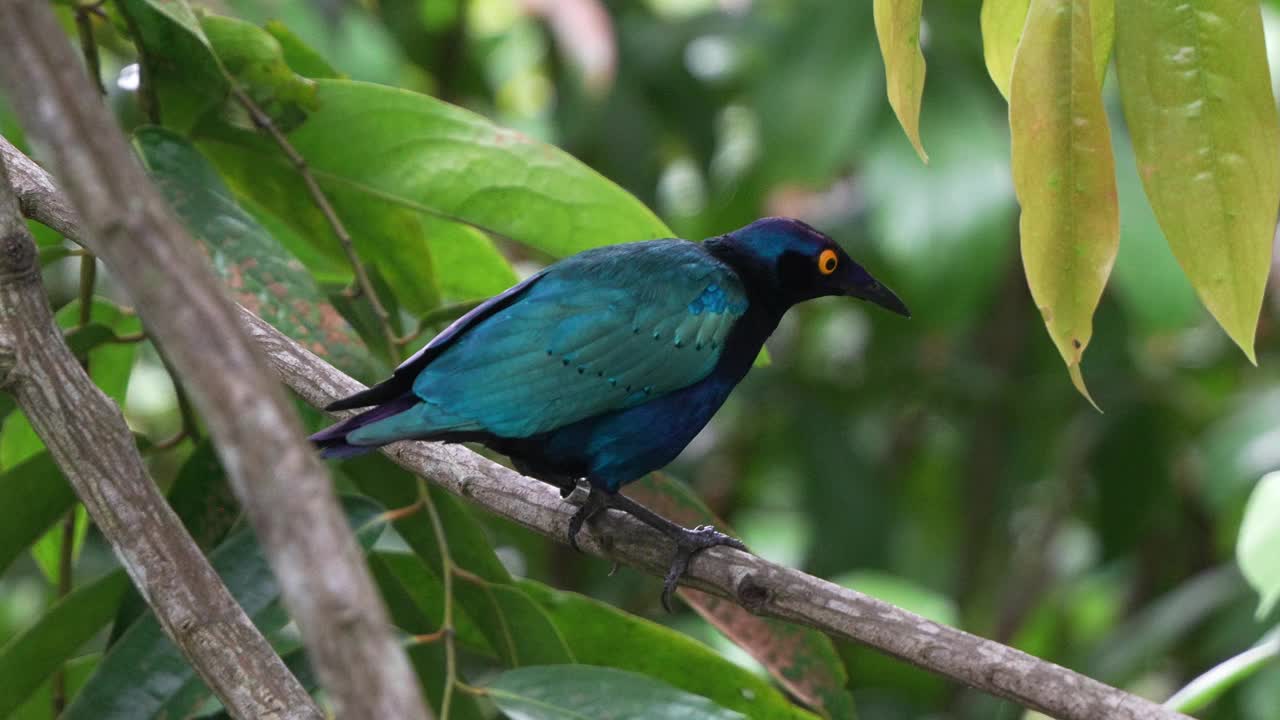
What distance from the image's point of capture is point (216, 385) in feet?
3.28

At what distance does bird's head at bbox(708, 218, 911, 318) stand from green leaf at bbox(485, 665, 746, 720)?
100 centimetres

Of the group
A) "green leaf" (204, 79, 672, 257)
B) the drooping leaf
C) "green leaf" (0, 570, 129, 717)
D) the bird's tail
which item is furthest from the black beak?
"green leaf" (0, 570, 129, 717)

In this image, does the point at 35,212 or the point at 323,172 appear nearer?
the point at 35,212

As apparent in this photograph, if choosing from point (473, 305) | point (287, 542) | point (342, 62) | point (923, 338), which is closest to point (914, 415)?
point (923, 338)

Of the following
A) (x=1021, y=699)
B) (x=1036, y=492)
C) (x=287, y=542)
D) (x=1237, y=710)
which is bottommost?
(x=1036, y=492)

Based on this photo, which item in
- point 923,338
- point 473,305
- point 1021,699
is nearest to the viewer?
point 1021,699

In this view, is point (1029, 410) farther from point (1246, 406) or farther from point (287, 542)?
point (287, 542)

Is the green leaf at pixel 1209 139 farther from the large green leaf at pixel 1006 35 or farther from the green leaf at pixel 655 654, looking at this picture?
the green leaf at pixel 655 654

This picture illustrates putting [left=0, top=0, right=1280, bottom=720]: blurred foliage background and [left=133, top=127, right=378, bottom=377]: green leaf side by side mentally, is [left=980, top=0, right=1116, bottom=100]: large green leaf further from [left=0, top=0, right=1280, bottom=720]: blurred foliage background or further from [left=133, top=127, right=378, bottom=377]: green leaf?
[left=0, top=0, right=1280, bottom=720]: blurred foliage background

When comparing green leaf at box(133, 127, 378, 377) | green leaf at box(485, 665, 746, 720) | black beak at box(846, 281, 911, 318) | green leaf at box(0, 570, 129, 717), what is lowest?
green leaf at box(0, 570, 129, 717)

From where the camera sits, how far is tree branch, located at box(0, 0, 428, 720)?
100cm

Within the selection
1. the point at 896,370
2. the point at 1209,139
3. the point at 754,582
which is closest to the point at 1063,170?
the point at 1209,139

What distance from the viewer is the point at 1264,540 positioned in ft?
8.16

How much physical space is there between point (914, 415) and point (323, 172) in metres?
4.29
